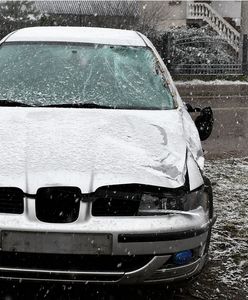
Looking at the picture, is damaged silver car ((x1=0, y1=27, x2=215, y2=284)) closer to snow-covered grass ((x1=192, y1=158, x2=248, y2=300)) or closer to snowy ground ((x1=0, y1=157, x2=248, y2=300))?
snowy ground ((x1=0, y1=157, x2=248, y2=300))

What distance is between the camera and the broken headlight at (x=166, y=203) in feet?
9.23

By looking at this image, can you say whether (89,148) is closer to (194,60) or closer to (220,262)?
(220,262)

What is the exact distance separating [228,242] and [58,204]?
6.08ft

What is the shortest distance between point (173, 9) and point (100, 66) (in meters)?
24.4

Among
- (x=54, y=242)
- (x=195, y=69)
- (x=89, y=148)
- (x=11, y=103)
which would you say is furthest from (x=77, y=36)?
(x=195, y=69)

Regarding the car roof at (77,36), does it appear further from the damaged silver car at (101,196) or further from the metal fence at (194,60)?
the metal fence at (194,60)

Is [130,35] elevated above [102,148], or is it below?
above

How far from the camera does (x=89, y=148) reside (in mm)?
3096

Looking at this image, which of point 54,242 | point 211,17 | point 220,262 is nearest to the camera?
point 54,242

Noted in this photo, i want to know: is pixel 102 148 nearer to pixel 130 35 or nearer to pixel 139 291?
pixel 139 291

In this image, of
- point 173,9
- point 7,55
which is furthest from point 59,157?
point 173,9

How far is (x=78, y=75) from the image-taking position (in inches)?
170

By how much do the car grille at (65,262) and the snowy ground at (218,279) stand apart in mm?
108

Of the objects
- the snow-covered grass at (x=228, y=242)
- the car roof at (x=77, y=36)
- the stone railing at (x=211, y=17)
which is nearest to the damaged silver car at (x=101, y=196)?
the snow-covered grass at (x=228, y=242)
